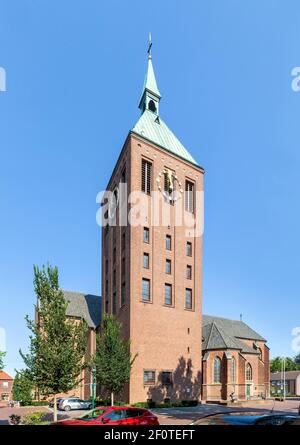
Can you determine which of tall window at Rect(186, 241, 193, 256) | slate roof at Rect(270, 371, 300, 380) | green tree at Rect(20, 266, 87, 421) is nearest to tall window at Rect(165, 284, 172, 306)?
tall window at Rect(186, 241, 193, 256)

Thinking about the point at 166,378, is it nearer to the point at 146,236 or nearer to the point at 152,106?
the point at 146,236

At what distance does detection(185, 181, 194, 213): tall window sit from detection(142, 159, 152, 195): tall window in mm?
5798

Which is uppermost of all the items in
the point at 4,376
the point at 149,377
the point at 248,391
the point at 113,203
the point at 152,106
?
the point at 152,106

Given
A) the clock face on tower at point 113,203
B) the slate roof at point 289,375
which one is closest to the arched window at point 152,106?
the clock face on tower at point 113,203

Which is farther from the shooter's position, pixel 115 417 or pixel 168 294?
pixel 168 294

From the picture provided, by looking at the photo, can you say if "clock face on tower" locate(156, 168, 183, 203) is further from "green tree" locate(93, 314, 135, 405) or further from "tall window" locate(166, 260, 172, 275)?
"green tree" locate(93, 314, 135, 405)

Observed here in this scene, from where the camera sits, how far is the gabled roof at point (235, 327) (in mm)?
60750

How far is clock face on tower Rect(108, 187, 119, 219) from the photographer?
4633 centimetres

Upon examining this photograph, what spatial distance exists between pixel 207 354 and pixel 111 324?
74.8 ft

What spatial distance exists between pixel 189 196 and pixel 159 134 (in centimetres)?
882

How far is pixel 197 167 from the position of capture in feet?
155

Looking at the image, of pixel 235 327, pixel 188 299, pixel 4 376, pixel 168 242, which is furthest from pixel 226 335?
pixel 4 376

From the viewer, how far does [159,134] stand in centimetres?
4716

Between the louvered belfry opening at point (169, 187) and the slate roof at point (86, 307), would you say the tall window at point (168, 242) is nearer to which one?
the louvered belfry opening at point (169, 187)
